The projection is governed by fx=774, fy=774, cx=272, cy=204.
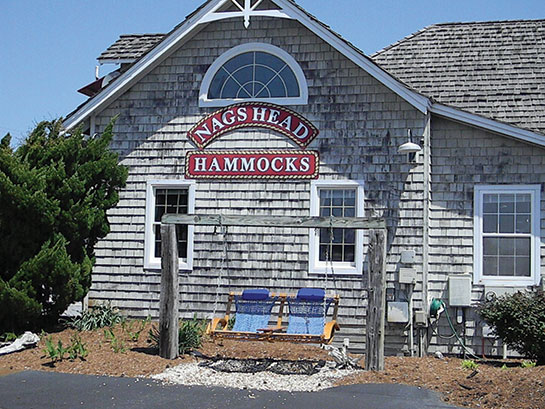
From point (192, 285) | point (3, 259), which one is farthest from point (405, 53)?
point (3, 259)

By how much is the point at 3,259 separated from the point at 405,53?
8.72m

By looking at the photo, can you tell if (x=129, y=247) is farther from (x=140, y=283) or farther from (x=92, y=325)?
(x=92, y=325)

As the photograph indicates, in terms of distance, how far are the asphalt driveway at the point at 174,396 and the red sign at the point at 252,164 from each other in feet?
16.0

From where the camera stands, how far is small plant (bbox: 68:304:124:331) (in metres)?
13.2

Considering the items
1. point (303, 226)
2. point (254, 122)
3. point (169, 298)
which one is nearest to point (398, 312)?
point (303, 226)

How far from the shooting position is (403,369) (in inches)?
417

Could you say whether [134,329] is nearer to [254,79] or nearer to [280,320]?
[280,320]

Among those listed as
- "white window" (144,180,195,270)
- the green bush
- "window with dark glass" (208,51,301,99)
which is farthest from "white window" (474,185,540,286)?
"white window" (144,180,195,270)

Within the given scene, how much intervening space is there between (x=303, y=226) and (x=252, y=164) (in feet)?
10.5

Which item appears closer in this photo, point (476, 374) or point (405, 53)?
point (476, 374)

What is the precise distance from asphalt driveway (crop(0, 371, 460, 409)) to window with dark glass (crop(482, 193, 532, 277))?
4253 mm

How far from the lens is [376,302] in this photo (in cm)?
1062

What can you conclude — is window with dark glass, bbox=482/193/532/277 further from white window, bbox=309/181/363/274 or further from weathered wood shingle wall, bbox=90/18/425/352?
white window, bbox=309/181/363/274

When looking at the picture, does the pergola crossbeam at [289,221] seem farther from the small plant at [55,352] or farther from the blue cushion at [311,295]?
the small plant at [55,352]
